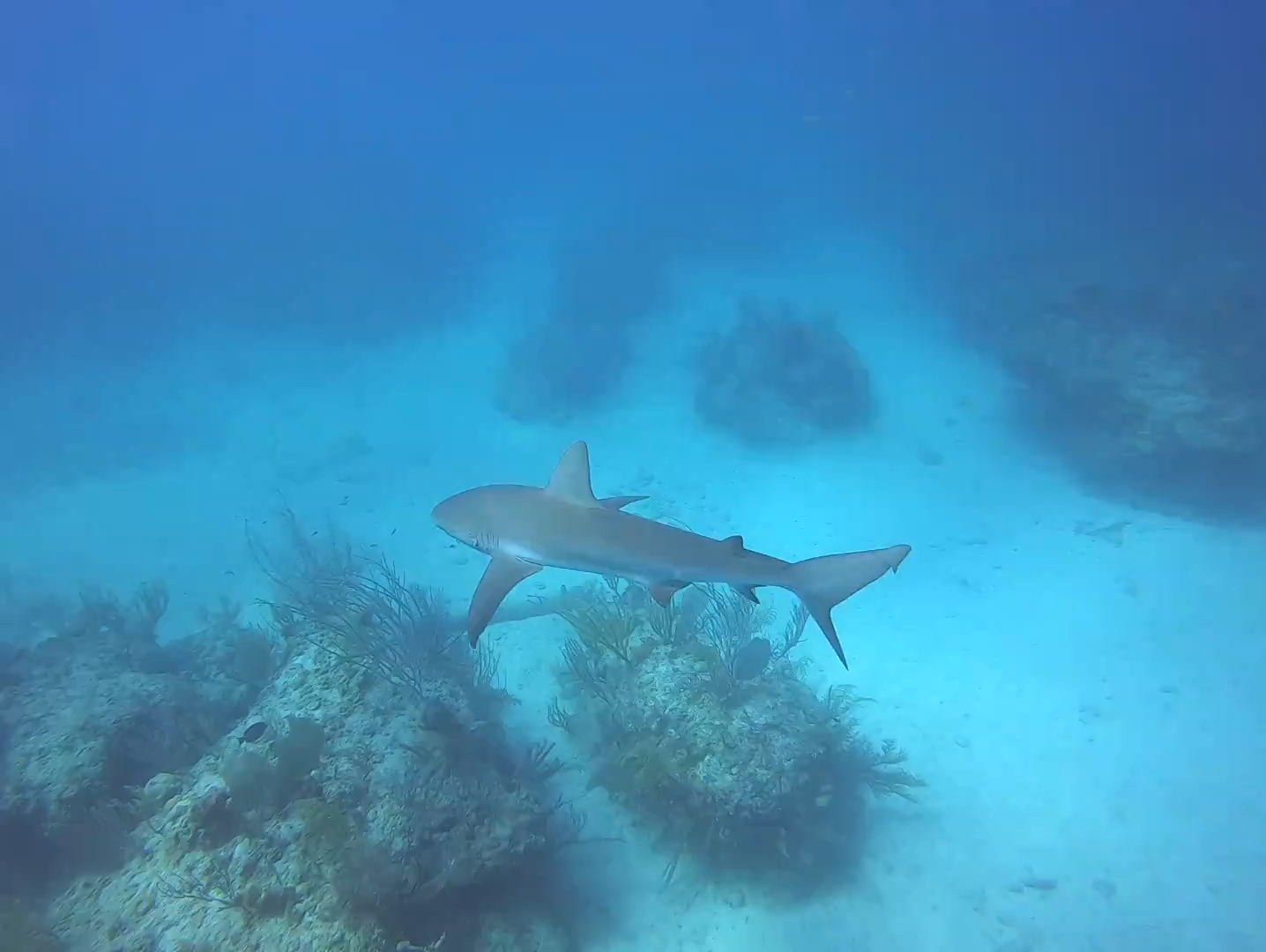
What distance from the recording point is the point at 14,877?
5.91 meters

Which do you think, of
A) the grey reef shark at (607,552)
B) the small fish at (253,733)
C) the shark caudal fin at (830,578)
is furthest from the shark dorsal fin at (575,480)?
the small fish at (253,733)

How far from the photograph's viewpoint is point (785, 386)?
1892 centimetres

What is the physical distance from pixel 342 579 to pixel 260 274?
37.9m

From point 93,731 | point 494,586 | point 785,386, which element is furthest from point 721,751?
point 785,386

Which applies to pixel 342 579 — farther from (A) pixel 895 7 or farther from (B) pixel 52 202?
(A) pixel 895 7

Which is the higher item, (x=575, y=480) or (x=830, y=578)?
(x=575, y=480)

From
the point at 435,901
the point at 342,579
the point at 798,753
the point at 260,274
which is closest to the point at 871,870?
the point at 798,753

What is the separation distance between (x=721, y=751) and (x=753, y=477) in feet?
32.5

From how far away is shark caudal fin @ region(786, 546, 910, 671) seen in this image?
15.3 feet

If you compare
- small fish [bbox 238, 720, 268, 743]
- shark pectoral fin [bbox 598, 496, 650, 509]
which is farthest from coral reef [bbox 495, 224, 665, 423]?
small fish [bbox 238, 720, 268, 743]

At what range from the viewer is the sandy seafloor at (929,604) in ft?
21.0

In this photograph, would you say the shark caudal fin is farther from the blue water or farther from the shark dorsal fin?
the blue water

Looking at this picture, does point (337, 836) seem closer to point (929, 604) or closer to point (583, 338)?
point (929, 604)

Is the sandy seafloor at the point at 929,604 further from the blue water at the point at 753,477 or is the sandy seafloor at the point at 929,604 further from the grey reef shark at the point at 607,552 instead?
the grey reef shark at the point at 607,552
